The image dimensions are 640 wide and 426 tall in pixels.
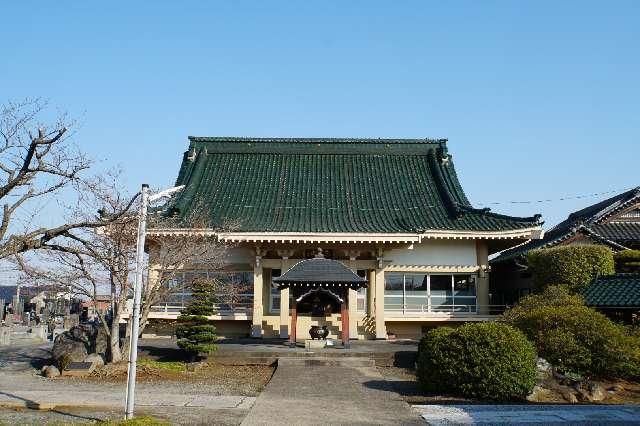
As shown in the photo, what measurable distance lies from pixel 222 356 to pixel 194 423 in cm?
816

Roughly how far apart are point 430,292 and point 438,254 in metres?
1.70

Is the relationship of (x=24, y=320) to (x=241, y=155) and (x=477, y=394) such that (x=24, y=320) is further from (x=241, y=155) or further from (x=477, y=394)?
(x=477, y=394)

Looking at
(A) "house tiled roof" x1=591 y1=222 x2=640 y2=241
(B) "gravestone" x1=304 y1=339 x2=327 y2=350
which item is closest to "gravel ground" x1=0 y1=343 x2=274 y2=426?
(B) "gravestone" x1=304 y1=339 x2=327 y2=350

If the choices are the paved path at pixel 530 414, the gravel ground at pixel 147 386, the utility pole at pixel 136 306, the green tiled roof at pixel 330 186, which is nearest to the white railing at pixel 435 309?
the green tiled roof at pixel 330 186

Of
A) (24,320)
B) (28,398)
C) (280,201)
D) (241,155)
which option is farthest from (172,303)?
(24,320)

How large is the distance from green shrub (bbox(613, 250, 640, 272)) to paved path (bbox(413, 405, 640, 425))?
36.0 ft

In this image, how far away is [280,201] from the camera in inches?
1025

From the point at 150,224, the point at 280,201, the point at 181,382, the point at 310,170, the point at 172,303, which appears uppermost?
the point at 310,170

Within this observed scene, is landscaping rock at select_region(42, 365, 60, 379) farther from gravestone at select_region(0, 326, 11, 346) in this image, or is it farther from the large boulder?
gravestone at select_region(0, 326, 11, 346)

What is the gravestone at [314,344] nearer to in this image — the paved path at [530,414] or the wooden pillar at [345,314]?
the wooden pillar at [345,314]

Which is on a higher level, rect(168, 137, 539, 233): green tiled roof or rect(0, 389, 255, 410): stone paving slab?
rect(168, 137, 539, 233): green tiled roof

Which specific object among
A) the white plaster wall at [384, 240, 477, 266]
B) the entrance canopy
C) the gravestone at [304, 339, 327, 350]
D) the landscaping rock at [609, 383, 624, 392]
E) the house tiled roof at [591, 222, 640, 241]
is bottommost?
the landscaping rock at [609, 383, 624, 392]

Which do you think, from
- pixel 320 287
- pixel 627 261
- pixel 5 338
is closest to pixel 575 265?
pixel 627 261

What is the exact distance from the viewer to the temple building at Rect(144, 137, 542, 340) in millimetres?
22578
